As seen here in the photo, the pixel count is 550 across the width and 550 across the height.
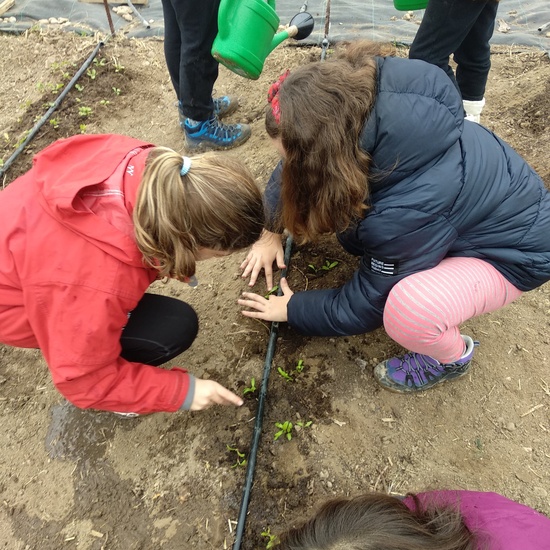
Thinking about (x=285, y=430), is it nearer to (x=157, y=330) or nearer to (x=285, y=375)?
(x=285, y=375)

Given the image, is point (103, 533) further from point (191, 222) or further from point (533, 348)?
point (533, 348)

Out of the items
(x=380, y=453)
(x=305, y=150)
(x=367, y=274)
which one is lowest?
(x=380, y=453)

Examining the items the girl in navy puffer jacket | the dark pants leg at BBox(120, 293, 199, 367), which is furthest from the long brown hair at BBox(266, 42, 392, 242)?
the dark pants leg at BBox(120, 293, 199, 367)

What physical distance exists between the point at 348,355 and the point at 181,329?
2.39 ft

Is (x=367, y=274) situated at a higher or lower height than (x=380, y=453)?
higher

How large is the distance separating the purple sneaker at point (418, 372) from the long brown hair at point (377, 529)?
2.81 ft

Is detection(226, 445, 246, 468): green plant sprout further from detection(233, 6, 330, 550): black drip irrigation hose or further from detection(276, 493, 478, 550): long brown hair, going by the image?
detection(276, 493, 478, 550): long brown hair

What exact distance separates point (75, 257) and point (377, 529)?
3.16 feet

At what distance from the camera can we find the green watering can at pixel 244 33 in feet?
7.32

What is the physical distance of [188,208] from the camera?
1.25m

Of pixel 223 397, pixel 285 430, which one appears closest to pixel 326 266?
pixel 285 430

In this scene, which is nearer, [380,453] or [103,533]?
[103,533]

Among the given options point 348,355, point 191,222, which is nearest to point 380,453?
→ point 348,355

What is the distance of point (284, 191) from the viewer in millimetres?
1403
